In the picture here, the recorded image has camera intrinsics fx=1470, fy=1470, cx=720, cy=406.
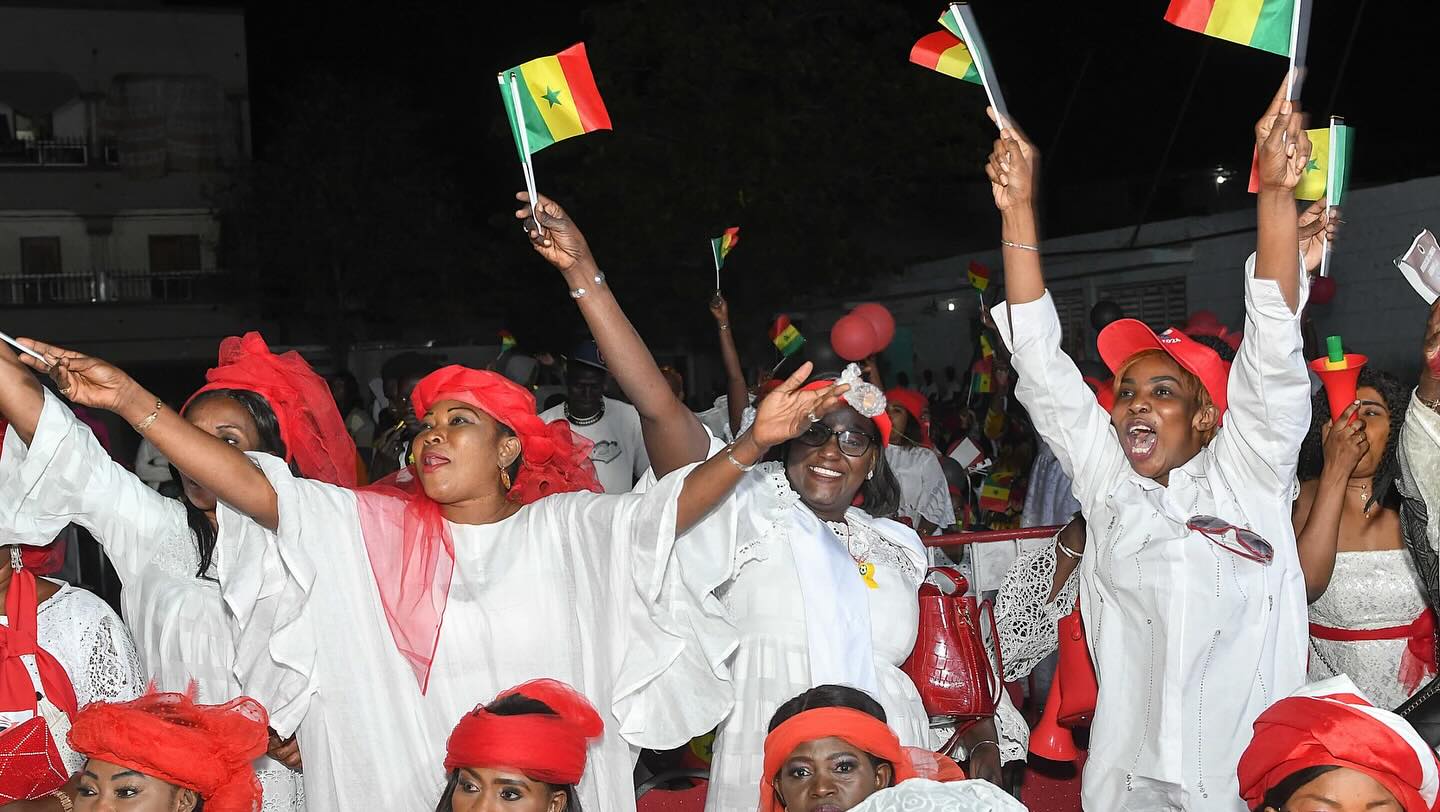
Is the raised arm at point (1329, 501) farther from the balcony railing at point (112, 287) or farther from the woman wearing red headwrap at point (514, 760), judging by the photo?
the balcony railing at point (112, 287)

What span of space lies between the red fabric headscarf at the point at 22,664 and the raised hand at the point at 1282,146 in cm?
322

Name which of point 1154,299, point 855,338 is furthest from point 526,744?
point 1154,299

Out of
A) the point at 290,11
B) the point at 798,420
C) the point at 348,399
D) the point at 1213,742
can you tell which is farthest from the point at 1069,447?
the point at 290,11

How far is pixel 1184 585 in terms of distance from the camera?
3742 millimetres

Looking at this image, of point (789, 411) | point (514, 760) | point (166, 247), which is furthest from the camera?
point (166, 247)

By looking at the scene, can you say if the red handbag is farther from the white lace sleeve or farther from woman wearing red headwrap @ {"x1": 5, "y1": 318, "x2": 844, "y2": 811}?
woman wearing red headwrap @ {"x1": 5, "y1": 318, "x2": 844, "y2": 811}

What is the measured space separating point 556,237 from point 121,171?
35115 mm

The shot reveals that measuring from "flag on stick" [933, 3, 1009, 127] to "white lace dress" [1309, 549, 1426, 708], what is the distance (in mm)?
1851

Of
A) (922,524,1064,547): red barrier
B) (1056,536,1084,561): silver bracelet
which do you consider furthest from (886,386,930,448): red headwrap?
(1056,536,1084,561): silver bracelet

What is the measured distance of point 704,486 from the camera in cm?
333

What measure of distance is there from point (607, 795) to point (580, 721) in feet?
1.57

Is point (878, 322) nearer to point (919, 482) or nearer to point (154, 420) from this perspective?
point (919, 482)

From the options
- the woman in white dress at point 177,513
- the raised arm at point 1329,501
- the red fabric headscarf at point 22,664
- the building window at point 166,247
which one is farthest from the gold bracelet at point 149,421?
the building window at point 166,247

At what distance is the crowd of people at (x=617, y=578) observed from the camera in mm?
3242
